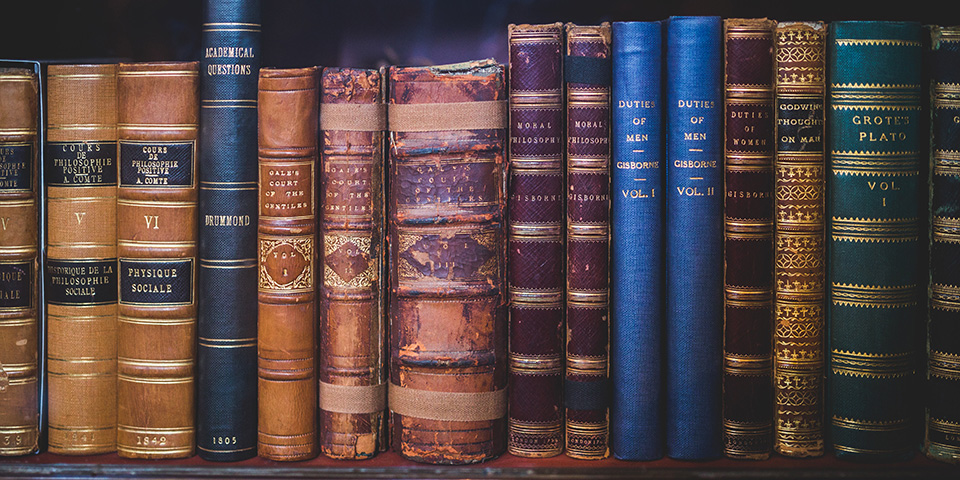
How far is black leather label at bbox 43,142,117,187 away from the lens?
3.80 feet

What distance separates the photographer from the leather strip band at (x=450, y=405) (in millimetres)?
1143

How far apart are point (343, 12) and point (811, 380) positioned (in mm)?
1043

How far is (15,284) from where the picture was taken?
1165 millimetres

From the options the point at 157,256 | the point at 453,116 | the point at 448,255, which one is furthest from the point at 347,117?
the point at 157,256

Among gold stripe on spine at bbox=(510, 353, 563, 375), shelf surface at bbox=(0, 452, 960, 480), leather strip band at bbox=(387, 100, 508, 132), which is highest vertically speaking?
leather strip band at bbox=(387, 100, 508, 132)

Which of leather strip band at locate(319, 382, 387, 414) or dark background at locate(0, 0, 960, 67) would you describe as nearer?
leather strip band at locate(319, 382, 387, 414)

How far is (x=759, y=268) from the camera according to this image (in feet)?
3.73

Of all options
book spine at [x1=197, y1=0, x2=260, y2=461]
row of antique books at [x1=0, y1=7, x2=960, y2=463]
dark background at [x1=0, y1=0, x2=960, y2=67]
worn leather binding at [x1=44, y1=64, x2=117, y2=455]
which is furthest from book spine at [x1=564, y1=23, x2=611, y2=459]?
worn leather binding at [x1=44, y1=64, x2=117, y2=455]

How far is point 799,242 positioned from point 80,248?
3.74 feet

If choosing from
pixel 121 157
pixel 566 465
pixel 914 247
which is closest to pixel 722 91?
pixel 914 247

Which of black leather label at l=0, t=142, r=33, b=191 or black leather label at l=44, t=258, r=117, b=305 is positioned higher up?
black leather label at l=0, t=142, r=33, b=191

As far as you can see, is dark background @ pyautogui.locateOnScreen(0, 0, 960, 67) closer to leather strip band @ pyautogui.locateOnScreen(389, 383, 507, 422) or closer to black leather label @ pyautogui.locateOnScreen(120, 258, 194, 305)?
black leather label @ pyautogui.locateOnScreen(120, 258, 194, 305)

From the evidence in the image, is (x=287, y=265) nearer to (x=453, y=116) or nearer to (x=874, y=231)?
(x=453, y=116)

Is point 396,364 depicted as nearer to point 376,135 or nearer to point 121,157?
point 376,135
